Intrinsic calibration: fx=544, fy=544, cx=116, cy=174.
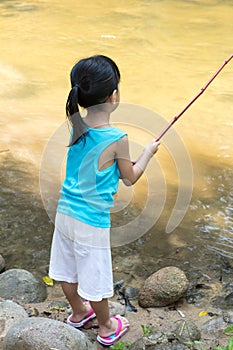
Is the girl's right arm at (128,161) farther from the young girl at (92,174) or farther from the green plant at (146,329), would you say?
the green plant at (146,329)

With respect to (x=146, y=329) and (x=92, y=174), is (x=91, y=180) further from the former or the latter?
(x=146, y=329)

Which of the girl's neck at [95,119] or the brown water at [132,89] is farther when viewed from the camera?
the brown water at [132,89]

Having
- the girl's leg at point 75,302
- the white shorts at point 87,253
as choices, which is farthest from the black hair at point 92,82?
the girl's leg at point 75,302

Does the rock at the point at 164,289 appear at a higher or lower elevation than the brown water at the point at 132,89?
higher

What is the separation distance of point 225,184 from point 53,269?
2.28m

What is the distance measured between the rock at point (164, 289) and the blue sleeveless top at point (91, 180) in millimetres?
748

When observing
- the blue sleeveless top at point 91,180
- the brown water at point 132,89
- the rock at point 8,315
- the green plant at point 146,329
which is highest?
the blue sleeveless top at point 91,180

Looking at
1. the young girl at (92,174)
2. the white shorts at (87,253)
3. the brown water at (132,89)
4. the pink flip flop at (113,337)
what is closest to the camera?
the young girl at (92,174)

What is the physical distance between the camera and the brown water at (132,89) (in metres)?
3.87

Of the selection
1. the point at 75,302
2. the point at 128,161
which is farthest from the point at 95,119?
the point at 75,302

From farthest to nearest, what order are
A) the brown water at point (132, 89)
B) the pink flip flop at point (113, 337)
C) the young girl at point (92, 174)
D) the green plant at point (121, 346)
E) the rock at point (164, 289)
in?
the brown water at point (132, 89) → the rock at point (164, 289) → the pink flip flop at point (113, 337) → the green plant at point (121, 346) → the young girl at point (92, 174)

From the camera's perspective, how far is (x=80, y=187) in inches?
95.4

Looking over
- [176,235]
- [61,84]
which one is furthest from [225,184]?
[61,84]

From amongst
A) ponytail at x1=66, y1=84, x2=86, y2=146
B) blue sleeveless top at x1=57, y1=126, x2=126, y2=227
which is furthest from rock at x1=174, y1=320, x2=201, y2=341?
ponytail at x1=66, y1=84, x2=86, y2=146
